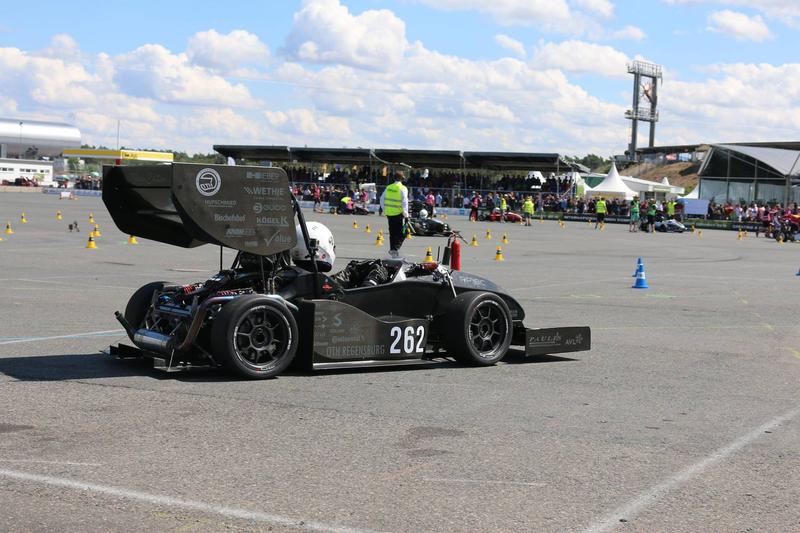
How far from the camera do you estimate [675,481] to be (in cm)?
540

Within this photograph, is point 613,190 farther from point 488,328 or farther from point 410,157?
point 488,328

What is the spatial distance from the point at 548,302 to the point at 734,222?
144ft

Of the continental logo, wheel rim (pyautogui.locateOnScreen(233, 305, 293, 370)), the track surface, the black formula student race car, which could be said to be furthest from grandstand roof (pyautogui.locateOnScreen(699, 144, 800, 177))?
wheel rim (pyautogui.locateOnScreen(233, 305, 293, 370))

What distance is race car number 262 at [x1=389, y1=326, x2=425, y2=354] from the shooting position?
28.5 feet

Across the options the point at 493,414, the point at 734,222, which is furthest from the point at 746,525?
the point at 734,222

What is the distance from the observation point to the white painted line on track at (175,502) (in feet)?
14.7

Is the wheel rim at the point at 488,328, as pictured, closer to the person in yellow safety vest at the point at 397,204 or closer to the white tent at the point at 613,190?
the person in yellow safety vest at the point at 397,204

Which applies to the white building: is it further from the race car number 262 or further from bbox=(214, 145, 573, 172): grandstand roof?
the race car number 262

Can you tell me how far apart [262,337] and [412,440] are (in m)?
2.21

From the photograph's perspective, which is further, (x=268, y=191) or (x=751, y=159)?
(x=751, y=159)

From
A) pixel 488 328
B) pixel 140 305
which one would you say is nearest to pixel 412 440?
pixel 488 328

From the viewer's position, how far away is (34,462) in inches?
210

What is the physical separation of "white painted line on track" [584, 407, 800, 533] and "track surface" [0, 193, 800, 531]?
16mm

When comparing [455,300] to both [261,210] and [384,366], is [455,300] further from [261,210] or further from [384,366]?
[261,210]
